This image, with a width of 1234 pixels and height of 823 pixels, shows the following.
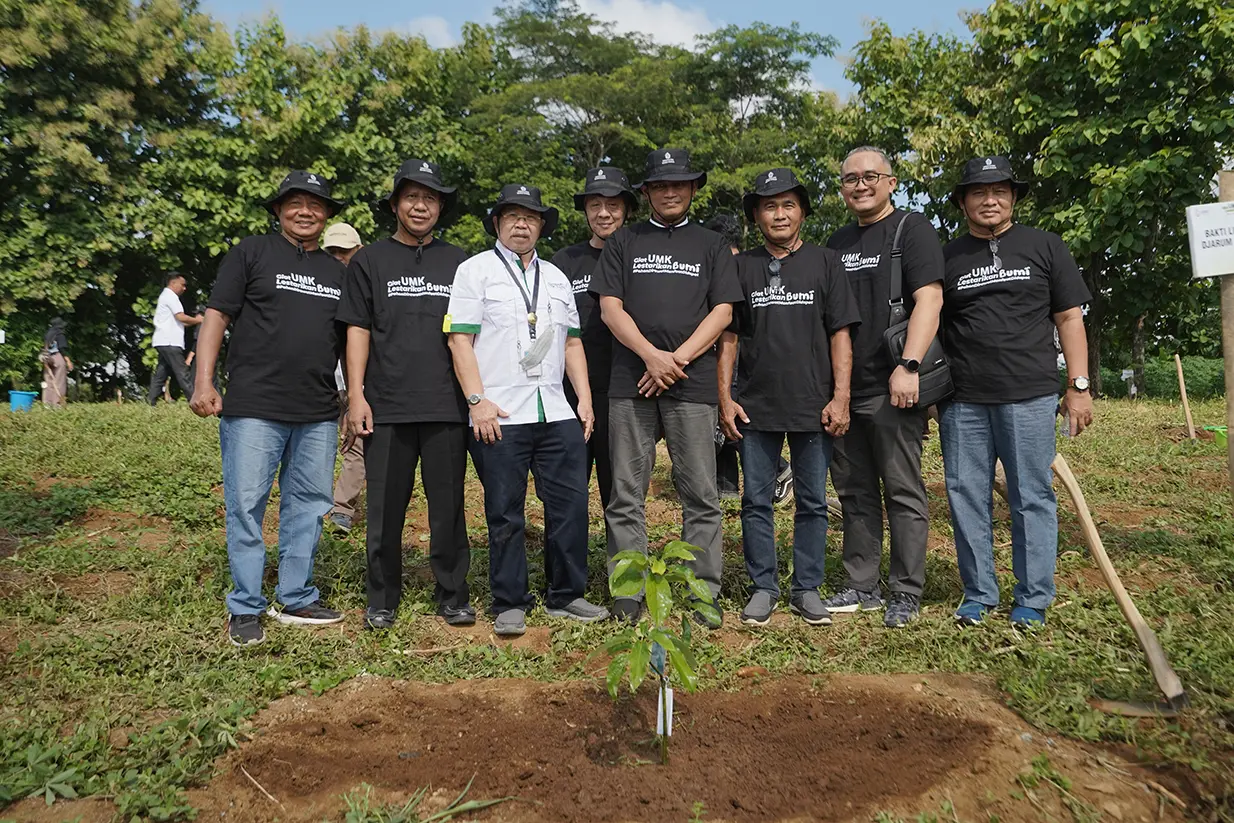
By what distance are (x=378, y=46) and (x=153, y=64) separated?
506 centimetres

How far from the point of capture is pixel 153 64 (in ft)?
57.8

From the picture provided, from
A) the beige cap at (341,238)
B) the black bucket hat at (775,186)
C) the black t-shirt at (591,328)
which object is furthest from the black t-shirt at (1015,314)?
the beige cap at (341,238)

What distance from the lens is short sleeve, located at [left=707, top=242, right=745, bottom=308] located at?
4527 mm

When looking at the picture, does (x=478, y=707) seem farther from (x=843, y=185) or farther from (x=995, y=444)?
(x=843, y=185)

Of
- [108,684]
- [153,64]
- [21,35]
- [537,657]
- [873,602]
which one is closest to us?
[108,684]

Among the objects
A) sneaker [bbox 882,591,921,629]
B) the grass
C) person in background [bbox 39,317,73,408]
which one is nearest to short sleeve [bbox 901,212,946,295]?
sneaker [bbox 882,591,921,629]

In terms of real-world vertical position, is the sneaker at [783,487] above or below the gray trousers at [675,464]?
below

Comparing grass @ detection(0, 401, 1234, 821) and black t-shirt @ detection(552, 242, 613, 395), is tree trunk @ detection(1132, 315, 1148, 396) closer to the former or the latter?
grass @ detection(0, 401, 1234, 821)

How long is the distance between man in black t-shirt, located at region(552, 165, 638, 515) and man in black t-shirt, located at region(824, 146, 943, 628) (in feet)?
4.04

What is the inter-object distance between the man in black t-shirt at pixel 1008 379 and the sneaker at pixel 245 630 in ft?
11.0

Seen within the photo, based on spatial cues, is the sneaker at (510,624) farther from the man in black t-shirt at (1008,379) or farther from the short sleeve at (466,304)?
the man in black t-shirt at (1008,379)

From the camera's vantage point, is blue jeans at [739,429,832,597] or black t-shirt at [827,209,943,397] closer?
black t-shirt at [827,209,943,397]

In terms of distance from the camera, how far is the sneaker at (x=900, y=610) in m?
4.46

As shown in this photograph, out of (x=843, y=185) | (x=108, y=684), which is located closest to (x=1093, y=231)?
(x=843, y=185)
